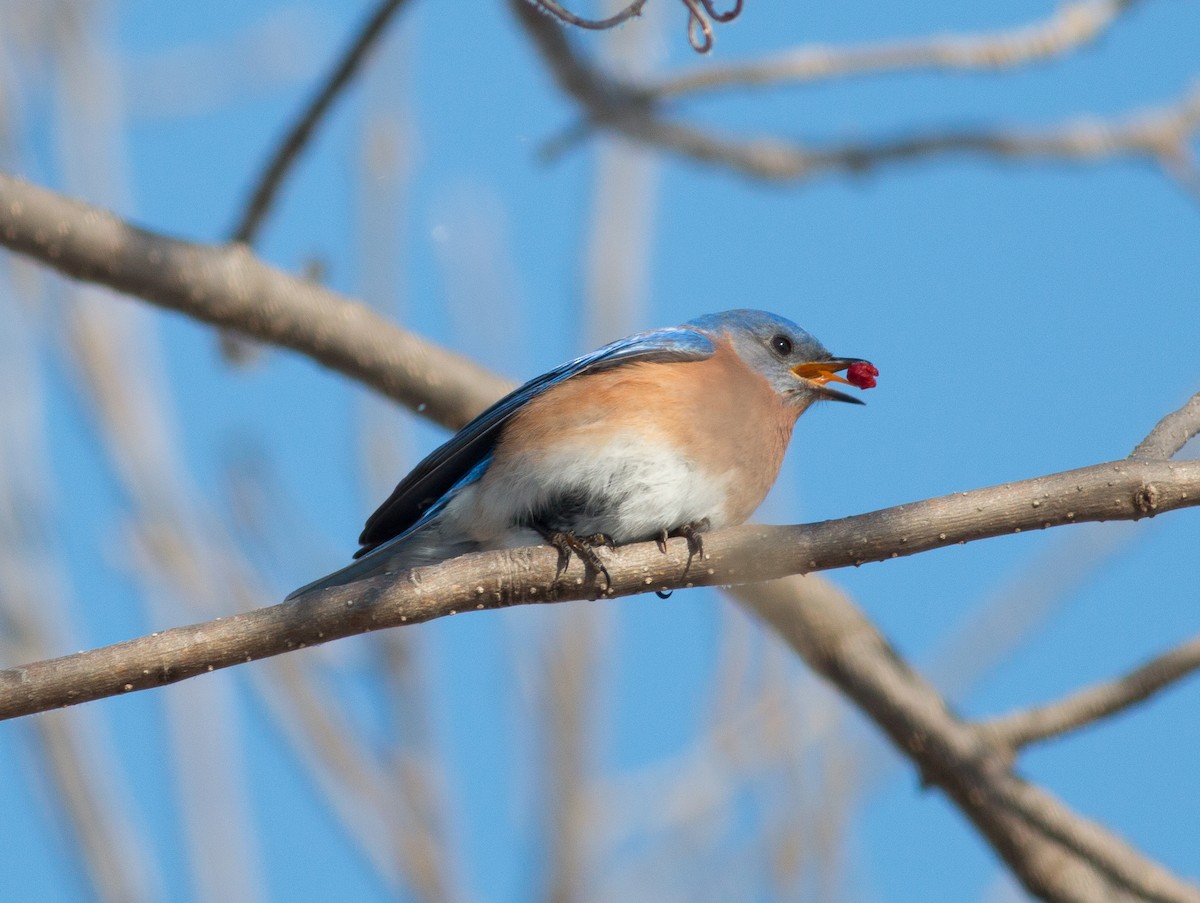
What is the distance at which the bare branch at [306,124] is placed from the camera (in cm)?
494

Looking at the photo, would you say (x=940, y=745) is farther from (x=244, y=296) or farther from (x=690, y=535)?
(x=244, y=296)

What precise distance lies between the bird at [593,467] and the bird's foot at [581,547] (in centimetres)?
1

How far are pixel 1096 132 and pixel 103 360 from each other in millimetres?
4423

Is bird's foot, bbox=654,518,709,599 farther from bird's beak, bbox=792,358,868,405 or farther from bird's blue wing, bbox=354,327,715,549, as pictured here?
bird's beak, bbox=792,358,868,405

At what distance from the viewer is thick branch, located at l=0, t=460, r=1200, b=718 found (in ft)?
9.55

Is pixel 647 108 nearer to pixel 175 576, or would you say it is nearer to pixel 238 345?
pixel 238 345

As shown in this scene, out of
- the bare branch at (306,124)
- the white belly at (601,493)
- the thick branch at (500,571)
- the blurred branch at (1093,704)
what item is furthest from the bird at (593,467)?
the bare branch at (306,124)

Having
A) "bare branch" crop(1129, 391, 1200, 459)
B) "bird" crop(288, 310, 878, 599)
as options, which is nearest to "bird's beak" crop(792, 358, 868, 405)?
"bird" crop(288, 310, 878, 599)

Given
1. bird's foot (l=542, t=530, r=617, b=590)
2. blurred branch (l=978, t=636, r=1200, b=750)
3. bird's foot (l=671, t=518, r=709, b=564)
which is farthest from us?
blurred branch (l=978, t=636, r=1200, b=750)

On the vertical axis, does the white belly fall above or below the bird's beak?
below

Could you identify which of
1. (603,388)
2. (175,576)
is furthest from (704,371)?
(175,576)

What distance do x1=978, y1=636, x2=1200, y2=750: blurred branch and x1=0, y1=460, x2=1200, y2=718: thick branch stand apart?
3.12 feet

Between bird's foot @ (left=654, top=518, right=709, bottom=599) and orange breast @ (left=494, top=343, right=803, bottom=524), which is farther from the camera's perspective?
orange breast @ (left=494, top=343, right=803, bottom=524)

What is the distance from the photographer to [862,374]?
5129 millimetres
